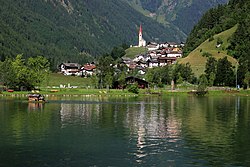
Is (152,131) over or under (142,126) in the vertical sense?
under

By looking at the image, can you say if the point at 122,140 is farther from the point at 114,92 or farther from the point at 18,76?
the point at 114,92

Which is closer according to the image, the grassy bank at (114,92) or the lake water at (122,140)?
the lake water at (122,140)

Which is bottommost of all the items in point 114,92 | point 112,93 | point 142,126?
point 142,126

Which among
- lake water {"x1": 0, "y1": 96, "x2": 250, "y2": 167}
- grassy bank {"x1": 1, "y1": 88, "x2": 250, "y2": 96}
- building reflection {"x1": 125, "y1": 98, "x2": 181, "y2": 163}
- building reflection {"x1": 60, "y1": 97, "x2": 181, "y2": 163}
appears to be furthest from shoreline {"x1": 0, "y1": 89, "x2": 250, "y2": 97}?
lake water {"x1": 0, "y1": 96, "x2": 250, "y2": 167}

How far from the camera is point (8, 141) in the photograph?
53.1 meters

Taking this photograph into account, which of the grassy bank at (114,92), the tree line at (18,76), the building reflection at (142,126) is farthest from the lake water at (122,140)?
the tree line at (18,76)

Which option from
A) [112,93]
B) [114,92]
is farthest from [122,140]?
[114,92]

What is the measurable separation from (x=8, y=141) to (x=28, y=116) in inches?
1102

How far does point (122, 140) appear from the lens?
5550cm

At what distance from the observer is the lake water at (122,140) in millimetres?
44156

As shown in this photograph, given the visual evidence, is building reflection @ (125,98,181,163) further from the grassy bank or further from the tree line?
the tree line

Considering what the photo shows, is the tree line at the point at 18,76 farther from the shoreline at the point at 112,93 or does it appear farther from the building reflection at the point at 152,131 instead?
the building reflection at the point at 152,131

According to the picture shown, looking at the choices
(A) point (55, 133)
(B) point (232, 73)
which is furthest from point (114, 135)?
(B) point (232, 73)

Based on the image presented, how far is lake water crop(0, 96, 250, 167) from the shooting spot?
4416 centimetres
